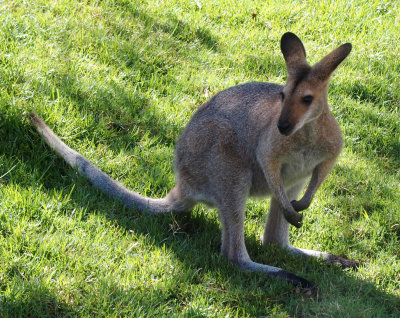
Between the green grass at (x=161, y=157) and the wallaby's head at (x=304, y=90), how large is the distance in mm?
1021

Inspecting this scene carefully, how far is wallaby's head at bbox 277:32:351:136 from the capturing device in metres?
3.61

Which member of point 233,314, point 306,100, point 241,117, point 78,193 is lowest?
point 78,193

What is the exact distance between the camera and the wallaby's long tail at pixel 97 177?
4.47 meters

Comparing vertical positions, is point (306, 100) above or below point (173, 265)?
above

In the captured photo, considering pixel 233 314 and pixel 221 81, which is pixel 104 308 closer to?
pixel 233 314

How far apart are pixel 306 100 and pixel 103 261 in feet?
4.97

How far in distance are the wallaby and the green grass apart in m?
0.13

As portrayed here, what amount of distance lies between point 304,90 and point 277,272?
1.17 m

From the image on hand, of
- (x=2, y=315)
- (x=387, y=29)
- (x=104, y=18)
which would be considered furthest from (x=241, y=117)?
(x=387, y=29)

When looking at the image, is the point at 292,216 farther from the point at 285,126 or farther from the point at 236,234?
the point at 285,126

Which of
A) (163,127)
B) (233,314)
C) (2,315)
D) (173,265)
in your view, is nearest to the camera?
(2,315)

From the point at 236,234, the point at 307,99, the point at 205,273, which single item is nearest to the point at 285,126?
the point at 307,99

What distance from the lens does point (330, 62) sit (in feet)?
12.1

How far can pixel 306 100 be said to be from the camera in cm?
368
